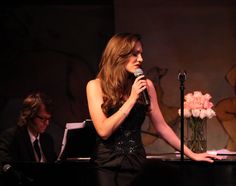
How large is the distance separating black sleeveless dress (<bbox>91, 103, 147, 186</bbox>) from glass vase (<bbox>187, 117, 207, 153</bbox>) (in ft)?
2.06

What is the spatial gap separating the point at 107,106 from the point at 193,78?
7.11 feet

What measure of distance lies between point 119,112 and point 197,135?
0.87m

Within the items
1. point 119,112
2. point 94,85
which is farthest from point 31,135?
point 119,112

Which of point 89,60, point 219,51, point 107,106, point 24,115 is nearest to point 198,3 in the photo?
point 219,51

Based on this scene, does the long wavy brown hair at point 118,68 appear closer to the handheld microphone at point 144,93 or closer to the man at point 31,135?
the handheld microphone at point 144,93

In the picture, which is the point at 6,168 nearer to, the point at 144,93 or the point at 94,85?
the point at 94,85

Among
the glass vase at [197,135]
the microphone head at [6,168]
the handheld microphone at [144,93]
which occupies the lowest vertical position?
the microphone head at [6,168]

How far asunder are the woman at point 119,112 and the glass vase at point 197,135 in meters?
0.41

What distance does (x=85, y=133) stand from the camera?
3.32 meters

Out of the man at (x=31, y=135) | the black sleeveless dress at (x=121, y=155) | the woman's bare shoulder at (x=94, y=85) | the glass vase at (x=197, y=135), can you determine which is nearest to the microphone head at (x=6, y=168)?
the black sleeveless dress at (x=121, y=155)

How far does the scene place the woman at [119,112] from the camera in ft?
9.37

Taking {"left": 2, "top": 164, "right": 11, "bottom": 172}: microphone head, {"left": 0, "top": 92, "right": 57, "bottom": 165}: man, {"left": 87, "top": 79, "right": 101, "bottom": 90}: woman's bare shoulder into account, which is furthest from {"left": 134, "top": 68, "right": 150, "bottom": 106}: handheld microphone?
{"left": 0, "top": 92, "right": 57, "bottom": 165}: man

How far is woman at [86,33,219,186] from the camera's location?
286 centimetres

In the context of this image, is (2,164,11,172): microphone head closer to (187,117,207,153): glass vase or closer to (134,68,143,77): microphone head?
A: (134,68,143,77): microphone head
